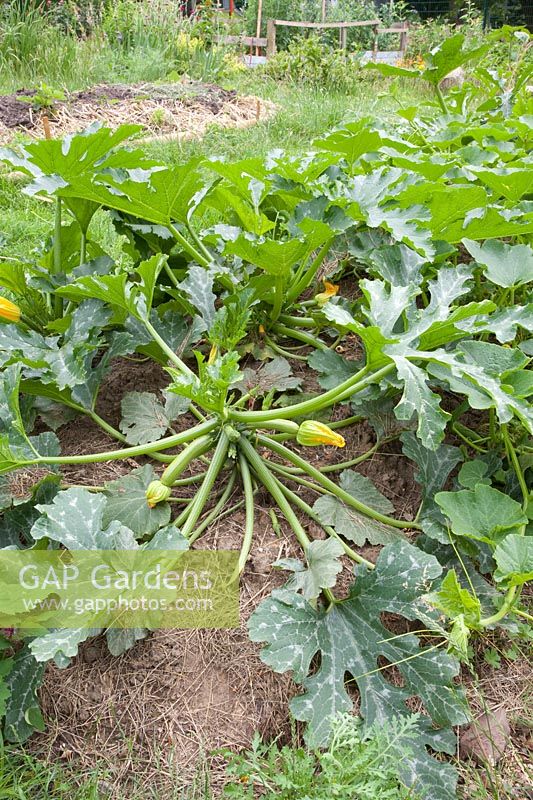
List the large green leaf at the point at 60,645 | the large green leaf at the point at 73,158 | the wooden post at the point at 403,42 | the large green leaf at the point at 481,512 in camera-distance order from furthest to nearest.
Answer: the wooden post at the point at 403,42
the large green leaf at the point at 73,158
the large green leaf at the point at 481,512
the large green leaf at the point at 60,645

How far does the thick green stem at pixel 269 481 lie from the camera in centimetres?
167

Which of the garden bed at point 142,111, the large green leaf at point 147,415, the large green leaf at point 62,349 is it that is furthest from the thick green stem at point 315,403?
the garden bed at point 142,111

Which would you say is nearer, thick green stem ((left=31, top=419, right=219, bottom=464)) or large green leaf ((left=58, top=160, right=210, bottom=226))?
thick green stem ((left=31, top=419, right=219, bottom=464))

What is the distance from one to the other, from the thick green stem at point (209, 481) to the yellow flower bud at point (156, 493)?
0.28ft

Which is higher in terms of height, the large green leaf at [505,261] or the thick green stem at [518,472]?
the large green leaf at [505,261]

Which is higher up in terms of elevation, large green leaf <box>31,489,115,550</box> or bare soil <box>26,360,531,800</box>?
large green leaf <box>31,489,115,550</box>

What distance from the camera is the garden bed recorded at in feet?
18.0

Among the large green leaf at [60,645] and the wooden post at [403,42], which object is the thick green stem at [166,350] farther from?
the wooden post at [403,42]

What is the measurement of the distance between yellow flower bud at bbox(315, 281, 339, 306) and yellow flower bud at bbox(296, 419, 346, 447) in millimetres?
665

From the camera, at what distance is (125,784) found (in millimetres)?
1372

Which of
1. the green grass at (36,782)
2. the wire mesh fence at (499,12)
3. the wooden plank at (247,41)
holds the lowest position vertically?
the green grass at (36,782)

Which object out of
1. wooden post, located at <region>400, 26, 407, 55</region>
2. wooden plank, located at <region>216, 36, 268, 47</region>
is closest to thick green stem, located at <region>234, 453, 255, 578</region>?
wooden plank, located at <region>216, 36, 268, 47</region>

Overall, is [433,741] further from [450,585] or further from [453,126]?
[453,126]

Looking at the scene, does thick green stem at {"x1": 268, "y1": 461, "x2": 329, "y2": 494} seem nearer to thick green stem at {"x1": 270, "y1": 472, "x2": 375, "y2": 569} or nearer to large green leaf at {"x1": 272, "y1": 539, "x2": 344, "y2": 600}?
thick green stem at {"x1": 270, "y1": 472, "x2": 375, "y2": 569}
